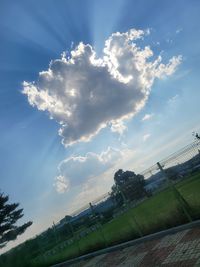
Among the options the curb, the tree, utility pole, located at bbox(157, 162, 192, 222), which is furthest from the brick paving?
the tree

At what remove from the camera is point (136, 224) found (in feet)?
35.7

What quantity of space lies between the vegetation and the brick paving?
84 cm

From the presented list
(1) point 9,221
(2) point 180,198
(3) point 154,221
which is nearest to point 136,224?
(3) point 154,221

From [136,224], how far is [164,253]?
129 inches

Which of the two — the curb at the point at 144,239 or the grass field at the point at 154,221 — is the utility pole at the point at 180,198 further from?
the curb at the point at 144,239

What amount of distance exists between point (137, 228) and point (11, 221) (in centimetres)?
2902

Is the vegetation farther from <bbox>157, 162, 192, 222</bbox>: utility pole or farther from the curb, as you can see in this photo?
the curb

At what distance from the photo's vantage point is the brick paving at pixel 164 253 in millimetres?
6570

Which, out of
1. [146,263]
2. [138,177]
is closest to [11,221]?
[138,177]

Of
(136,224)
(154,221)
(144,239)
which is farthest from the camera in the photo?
(136,224)

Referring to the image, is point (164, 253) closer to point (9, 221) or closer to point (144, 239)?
point (144, 239)

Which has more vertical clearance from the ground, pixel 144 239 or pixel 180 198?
pixel 180 198

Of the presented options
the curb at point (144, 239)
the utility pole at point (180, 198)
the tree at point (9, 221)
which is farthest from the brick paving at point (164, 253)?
the tree at point (9, 221)

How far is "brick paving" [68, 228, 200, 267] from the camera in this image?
657 cm
